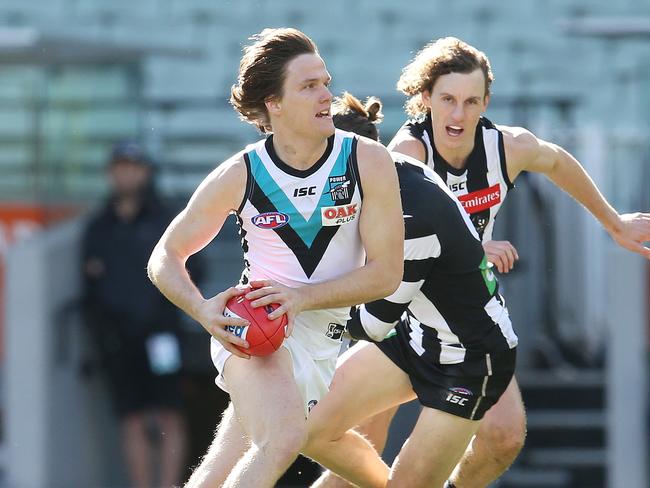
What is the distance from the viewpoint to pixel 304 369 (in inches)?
206

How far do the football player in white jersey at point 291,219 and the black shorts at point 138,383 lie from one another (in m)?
4.76

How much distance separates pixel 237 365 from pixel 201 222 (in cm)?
52

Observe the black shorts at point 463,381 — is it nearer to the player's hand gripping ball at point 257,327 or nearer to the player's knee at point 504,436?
the player's knee at point 504,436

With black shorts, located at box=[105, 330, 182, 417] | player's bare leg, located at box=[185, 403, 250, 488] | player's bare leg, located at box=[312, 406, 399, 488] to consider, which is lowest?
black shorts, located at box=[105, 330, 182, 417]

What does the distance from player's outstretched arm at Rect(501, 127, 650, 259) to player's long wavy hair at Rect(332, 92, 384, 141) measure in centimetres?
56

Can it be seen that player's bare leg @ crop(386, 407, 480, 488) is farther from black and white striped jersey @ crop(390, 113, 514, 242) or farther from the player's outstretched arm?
the player's outstretched arm

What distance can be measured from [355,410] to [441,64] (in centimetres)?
144

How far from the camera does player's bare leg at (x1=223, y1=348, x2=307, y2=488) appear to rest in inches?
191

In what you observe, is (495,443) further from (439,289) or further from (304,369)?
(304,369)

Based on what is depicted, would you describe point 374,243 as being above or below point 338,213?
below

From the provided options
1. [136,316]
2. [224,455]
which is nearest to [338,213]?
[224,455]

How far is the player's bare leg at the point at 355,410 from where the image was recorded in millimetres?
5785

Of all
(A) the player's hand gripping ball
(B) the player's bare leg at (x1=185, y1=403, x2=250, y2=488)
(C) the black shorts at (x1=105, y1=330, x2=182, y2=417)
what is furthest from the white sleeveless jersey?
(C) the black shorts at (x1=105, y1=330, x2=182, y2=417)

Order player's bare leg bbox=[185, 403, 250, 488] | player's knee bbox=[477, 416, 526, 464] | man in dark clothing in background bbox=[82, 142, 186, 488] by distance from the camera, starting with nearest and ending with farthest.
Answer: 1. player's bare leg bbox=[185, 403, 250, 488]
2. player's knee bbox=[477, 416, 526, 464]
3. man in dark clothing in background bbox=[82, 142, 186, 488]
